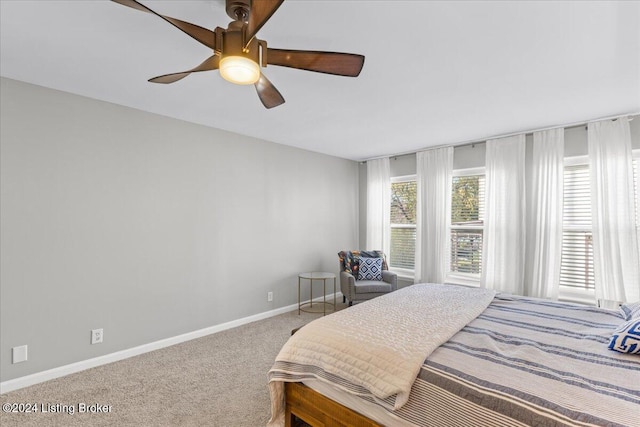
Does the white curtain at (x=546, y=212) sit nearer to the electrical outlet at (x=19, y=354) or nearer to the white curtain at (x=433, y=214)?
the white curtain at (x=433, y=214)

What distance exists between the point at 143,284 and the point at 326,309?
A: 7.99 ft

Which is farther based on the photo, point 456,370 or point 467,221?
point 467,221

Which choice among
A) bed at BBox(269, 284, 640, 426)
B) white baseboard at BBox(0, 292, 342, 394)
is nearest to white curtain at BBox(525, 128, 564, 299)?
bed at BBox(269, 284, 640, 426)

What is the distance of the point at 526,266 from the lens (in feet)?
12.4

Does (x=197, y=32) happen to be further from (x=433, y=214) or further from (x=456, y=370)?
(x=433, y=214)

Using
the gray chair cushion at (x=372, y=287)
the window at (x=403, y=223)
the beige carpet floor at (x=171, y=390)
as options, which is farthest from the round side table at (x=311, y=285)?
the window at (x=403, y=223)

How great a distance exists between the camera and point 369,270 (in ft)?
14.7

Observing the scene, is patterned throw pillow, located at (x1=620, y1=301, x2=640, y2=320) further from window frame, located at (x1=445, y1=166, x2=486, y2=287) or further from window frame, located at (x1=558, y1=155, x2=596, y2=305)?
window frame, located at (x1=445, y1=166, x2=486, y2=287)

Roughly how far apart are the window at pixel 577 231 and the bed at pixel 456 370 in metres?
1.38

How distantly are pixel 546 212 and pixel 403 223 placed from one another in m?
2.00

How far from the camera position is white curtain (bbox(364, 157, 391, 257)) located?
5.18 metres

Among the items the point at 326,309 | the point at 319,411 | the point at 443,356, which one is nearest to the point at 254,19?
the point at 443,356

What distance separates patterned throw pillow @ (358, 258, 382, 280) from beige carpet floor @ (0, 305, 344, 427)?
169cm

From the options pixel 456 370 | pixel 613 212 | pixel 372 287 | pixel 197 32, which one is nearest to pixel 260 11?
pixel 197 32
